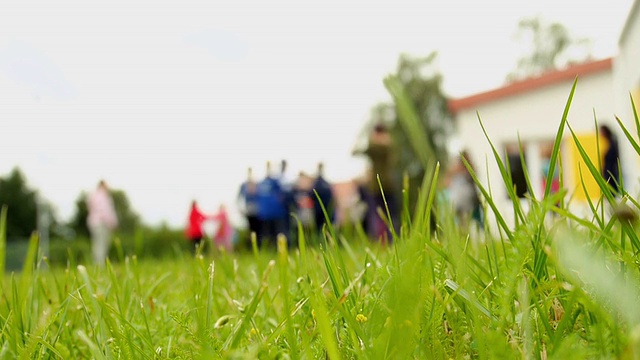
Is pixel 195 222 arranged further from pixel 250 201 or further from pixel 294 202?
pixel 294 202

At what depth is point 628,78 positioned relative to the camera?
1159 centimetres

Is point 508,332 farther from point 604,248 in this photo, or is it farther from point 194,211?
point 194,211

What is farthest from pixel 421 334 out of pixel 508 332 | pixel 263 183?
pixel 263 183

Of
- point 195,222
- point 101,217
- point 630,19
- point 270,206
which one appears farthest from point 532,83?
point 101,217

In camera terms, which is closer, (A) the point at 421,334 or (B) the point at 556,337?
(B) the point at 556,337

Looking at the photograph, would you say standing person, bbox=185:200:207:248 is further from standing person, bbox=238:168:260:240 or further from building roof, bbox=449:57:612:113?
building roof, bbox=449:57:612:113

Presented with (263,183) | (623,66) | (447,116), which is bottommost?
(447,116)

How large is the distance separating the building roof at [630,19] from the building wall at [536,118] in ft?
8.77

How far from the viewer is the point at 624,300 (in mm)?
526

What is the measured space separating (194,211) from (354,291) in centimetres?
1041

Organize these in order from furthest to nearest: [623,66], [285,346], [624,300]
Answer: [623,66] → [285,346] → [624,300]

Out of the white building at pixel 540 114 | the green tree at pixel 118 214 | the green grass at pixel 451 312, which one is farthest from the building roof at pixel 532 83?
the green tree at pixel 118 214

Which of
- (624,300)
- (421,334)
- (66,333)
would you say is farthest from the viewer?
(66,333)

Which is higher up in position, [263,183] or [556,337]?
[556,337]
